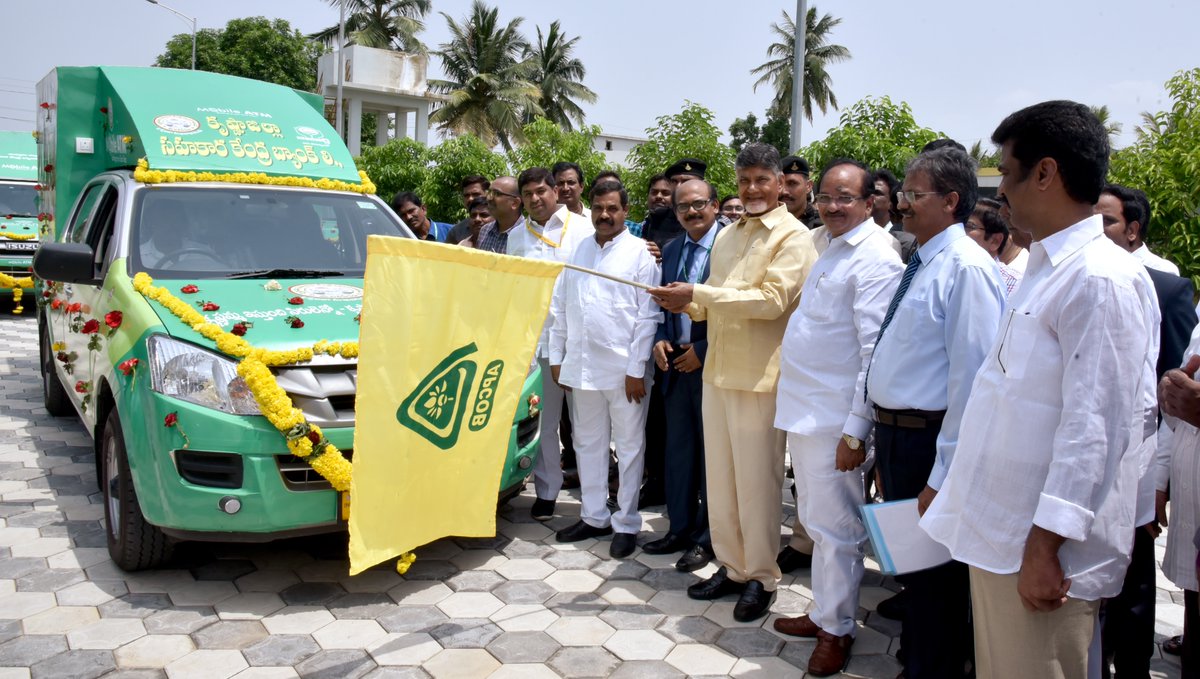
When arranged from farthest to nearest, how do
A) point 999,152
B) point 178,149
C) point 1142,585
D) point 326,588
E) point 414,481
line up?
1. point 178,149
2. point 326,588
3. point 414,481
4. point 1142,585
5. point 999,152

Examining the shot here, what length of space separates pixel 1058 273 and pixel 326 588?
338 cm

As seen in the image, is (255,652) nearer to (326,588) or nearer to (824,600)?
(326,588)

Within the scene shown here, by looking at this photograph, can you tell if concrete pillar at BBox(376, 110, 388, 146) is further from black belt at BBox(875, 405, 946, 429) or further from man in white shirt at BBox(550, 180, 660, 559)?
black belt at BBox(875, 405, 946, 429)

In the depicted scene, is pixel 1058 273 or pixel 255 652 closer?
pixel 1058 273

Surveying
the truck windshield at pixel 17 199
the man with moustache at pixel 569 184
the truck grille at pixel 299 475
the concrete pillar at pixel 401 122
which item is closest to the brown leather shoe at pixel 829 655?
the truck grille at pixel 299 475

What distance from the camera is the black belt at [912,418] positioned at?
9.89 feet

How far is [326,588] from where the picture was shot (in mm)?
4102

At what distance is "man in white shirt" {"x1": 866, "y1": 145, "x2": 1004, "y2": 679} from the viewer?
2910mm

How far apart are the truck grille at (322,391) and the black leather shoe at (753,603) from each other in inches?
74.6

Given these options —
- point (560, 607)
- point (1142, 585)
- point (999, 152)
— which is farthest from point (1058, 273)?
point (560, 607)

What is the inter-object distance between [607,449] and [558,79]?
37.0m

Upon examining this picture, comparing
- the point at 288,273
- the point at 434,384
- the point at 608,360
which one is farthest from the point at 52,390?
the point at 434,384

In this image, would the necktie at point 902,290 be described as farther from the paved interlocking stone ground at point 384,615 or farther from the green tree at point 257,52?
the green tree at point 257,52

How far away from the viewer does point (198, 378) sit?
379 centimetres
